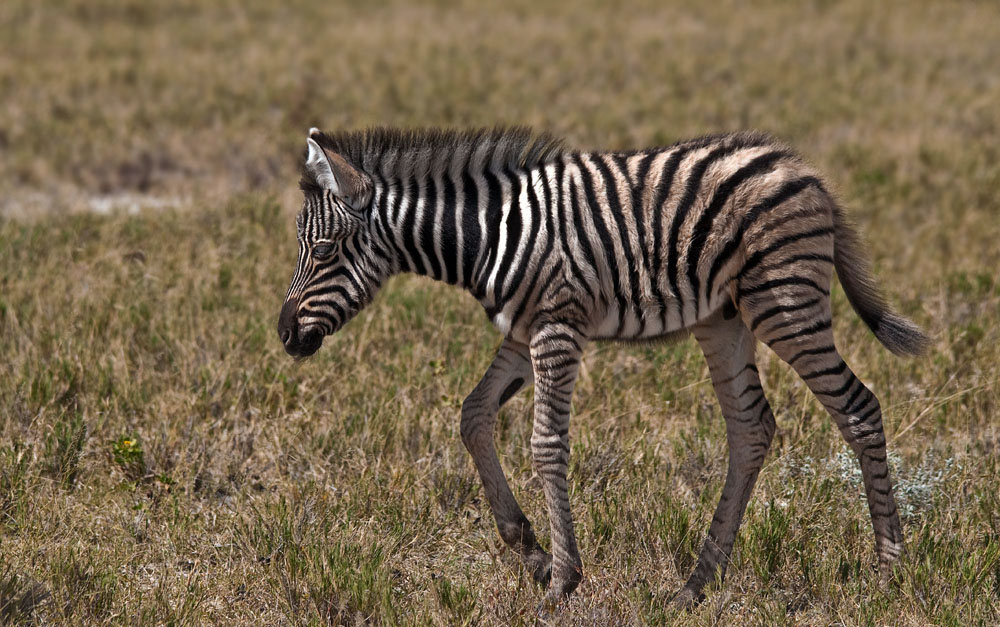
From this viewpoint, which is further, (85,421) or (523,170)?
(85,421)

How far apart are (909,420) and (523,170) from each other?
3157 millimetres

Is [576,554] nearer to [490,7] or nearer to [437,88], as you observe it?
[437,88]

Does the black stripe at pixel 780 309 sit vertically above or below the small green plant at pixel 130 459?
above

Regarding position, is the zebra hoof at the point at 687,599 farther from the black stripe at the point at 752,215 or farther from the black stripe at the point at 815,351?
the black stripe at the point at 752,215

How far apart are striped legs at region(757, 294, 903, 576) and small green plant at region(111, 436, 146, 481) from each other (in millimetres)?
3516

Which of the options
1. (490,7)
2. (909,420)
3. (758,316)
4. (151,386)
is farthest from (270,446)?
(490,7)

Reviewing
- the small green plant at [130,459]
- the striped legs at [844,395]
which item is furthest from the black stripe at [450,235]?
the small green plant at [130,459]

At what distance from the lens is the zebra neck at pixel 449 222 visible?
505cm

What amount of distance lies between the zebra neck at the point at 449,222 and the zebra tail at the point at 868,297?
5.41ft

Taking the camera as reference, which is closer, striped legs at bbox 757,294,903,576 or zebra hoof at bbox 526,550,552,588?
striped legs at bbox 757,294,903,576

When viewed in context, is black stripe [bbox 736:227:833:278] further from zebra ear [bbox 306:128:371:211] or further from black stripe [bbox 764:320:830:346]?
zebra ear [bbox 306:128:371:211]

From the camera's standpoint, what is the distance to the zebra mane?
17.0 feet

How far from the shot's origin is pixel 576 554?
496cm

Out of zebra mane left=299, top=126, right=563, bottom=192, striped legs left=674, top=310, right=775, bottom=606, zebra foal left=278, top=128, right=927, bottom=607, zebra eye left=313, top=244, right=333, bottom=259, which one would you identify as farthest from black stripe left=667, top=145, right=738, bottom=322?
zebra eye left=313, top=244, right=333, bottom=259
